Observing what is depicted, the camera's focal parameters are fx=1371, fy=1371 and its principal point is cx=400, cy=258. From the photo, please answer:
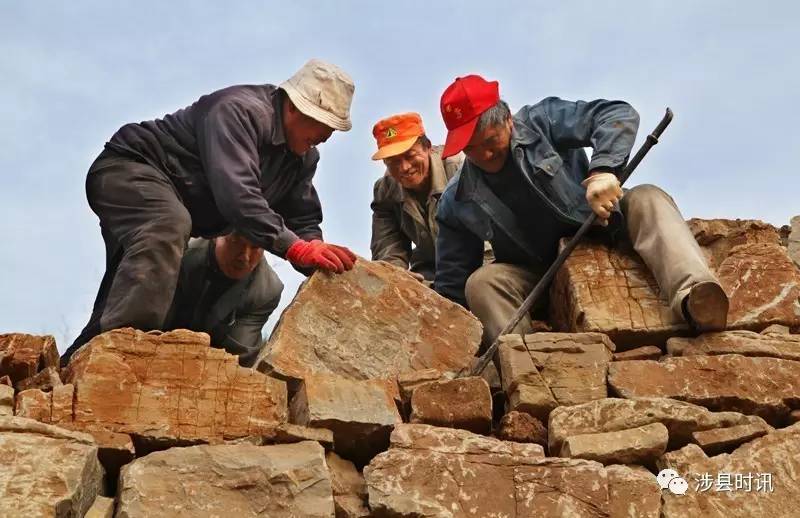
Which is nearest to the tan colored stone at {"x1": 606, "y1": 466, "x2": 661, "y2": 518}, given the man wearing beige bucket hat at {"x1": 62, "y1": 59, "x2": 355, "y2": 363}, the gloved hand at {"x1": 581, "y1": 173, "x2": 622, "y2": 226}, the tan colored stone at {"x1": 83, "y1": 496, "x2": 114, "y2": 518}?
the gloved hand at {"x1": 581, "y1": 173, "x2": 622, "y2": 226}

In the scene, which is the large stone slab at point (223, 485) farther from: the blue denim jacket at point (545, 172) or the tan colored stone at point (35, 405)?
the blue denim jacket at point (545, 172)

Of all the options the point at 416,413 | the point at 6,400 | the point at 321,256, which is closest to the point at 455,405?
the point at 416,413

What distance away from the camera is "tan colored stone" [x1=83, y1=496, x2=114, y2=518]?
200 inches

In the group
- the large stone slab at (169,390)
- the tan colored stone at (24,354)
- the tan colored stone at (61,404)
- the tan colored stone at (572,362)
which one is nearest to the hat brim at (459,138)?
the tan colored stone at (572,362)

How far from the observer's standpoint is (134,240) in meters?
6.42

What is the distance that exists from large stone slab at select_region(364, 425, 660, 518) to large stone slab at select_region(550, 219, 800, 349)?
3.54 ft

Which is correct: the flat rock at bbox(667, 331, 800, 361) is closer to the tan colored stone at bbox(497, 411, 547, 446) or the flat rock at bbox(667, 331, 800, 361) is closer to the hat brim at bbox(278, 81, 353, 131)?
the tan colored stone at bbox(497, 411, 547, 446)

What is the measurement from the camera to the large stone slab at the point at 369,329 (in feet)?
19.8

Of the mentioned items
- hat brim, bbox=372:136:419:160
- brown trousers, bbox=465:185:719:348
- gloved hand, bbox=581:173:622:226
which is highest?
hat brim, bbox=372:136:419:160

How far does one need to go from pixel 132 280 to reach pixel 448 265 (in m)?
1.84

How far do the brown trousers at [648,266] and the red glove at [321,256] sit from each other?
845 mm

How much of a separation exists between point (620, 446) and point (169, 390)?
6.08 feet

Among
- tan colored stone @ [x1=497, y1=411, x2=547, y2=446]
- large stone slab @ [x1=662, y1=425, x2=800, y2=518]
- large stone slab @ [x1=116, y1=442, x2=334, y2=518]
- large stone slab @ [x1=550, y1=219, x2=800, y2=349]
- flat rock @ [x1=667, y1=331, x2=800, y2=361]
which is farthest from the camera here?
large stone slab @ [x1=550, y1=219, x2=800, y2=349]

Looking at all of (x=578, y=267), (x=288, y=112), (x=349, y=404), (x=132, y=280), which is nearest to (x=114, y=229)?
(x=132, y=280)
